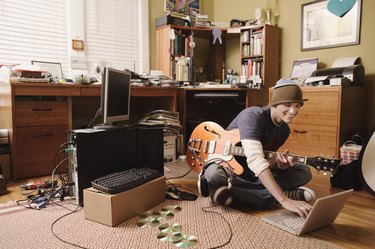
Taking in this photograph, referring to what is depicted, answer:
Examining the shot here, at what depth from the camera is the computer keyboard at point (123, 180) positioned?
1.52 m

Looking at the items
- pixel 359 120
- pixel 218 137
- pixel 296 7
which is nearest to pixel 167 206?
pixel 218 137

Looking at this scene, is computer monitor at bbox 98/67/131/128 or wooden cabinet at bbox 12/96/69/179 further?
wooden cabinet at bbox 12/96/69/179

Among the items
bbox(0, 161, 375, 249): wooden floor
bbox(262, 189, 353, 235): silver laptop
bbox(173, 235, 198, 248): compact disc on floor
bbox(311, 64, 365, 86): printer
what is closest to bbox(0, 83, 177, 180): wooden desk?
bbox(0, 161, 375, 249): wooden floor

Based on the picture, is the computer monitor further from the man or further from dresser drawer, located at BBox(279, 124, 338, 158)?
dresser drawer, located at BBox(279, 124, 338, 158)

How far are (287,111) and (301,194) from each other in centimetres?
57

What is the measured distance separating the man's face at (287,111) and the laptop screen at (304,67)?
1.70 meters

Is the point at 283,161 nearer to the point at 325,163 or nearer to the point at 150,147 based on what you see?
the point at 325,163

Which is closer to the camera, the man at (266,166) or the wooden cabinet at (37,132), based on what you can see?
the man at (266,166)

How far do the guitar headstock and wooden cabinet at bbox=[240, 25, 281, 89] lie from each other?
1.92m

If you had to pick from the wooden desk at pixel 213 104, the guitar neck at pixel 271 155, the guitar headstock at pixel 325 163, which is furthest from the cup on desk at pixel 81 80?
the guitar headstock at pixel 325 163

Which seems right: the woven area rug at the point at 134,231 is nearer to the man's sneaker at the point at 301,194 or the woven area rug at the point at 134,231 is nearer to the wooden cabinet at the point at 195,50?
the man's sneaker at the point at 301,194

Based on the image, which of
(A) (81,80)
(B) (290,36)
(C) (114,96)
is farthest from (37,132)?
(B) (290,36)

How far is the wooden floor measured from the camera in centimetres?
141

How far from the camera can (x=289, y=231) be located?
1.45m
